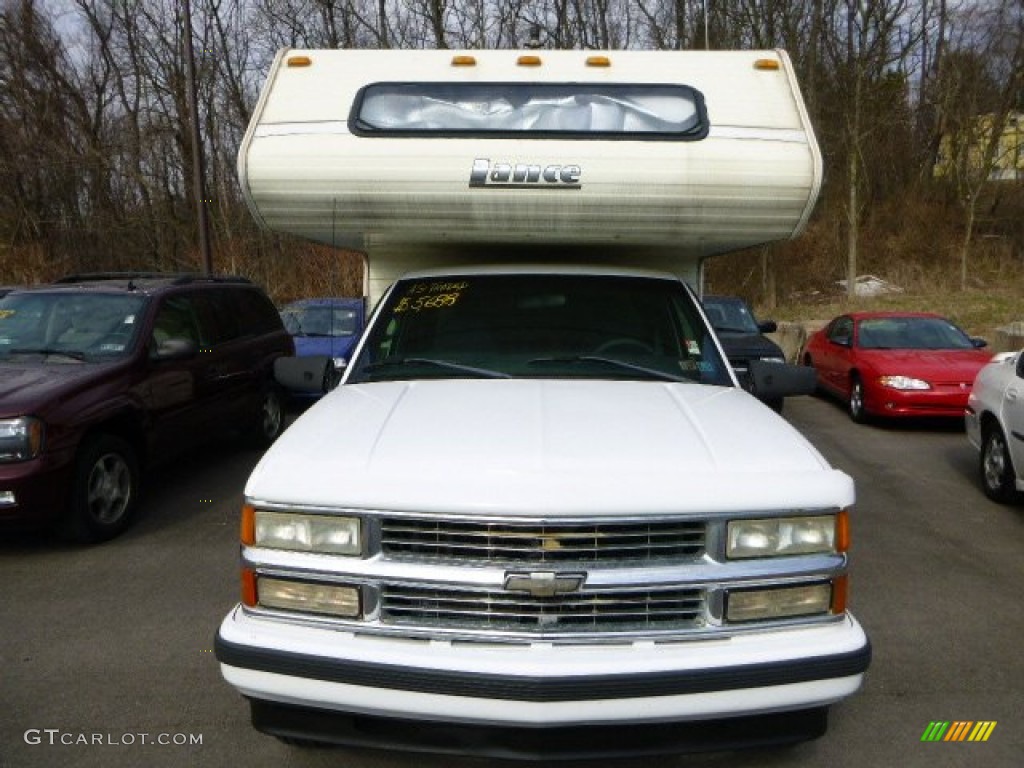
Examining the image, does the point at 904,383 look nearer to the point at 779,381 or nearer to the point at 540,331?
the point at 779,381

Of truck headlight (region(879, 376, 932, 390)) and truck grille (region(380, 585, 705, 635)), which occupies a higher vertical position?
truck grille (region(380, 585, 705, 635))

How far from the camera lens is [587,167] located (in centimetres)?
399

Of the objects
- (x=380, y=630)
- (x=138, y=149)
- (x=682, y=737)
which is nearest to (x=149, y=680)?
(x=380, y=630)

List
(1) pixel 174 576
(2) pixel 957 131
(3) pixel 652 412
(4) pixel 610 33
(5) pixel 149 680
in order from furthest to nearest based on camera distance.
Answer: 1. (4) pixel 610 33
2. (2) pixel 957 131
3. (1) pixel 174 576
4. (5) pixel 149 680
5. (3) pixel 652 412

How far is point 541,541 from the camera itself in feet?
8.35

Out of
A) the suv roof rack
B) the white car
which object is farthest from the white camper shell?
the suv roof rack

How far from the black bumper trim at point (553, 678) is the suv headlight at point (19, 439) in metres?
3.36

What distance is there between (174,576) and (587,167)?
138 inches

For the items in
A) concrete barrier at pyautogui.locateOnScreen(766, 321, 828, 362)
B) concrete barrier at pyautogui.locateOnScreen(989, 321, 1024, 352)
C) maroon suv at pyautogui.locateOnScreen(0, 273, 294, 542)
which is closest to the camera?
maroon suv at pyautogui.locateOnScreen(0, 273, 294, 542)

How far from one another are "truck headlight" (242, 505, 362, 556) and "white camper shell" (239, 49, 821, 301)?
193 cm

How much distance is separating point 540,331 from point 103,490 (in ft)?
11.6

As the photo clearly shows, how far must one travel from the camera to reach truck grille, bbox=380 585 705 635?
2.56 meters

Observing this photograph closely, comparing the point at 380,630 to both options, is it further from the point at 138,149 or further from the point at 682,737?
the point at 138,149

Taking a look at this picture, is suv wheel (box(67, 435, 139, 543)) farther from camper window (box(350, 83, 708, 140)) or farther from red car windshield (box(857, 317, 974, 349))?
red car windshield (box(857, 317, 974, 349))
